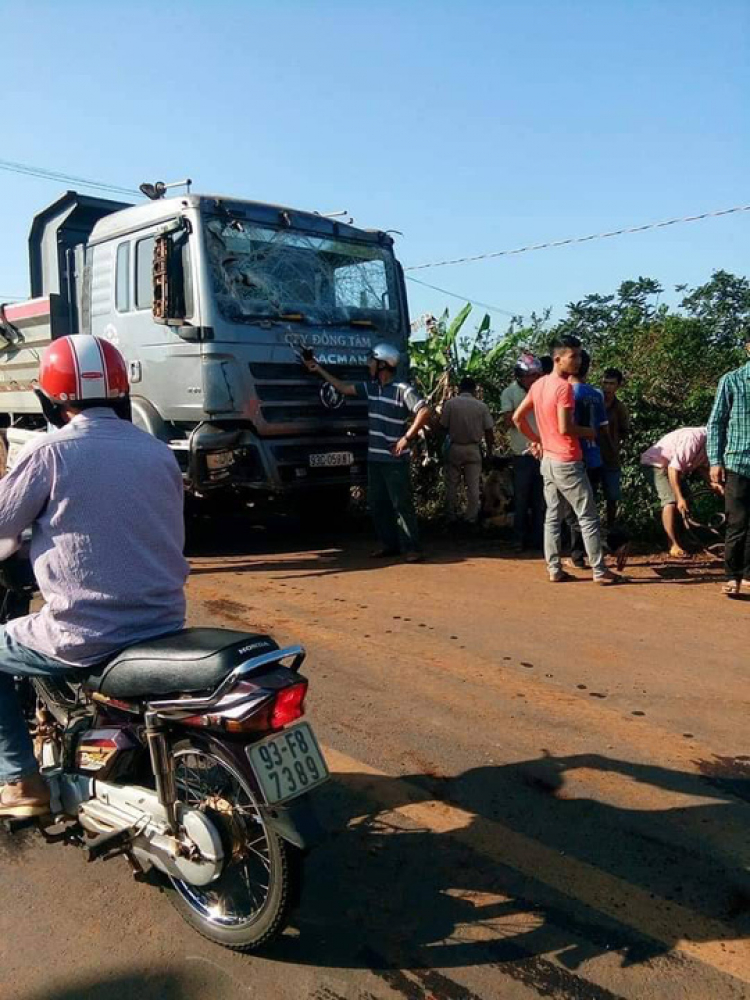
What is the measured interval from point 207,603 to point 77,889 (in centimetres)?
359

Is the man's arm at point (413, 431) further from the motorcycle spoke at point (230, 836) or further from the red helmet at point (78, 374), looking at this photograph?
the motorcycle spoke at point (230, 836)

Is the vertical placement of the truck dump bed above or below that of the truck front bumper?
above

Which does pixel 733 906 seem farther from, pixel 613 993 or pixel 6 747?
pixel 6 747

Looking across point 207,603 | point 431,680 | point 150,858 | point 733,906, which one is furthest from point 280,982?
point 207,603

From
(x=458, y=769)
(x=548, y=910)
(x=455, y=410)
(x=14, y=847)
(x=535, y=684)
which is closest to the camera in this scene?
(x=548, y=910)

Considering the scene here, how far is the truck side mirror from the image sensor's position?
7.43 m

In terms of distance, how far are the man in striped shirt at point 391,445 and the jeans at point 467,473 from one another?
4.81ft

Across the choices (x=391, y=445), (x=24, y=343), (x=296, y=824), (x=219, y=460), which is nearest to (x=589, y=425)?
(x=391, y=445)

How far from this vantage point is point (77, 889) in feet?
9.40

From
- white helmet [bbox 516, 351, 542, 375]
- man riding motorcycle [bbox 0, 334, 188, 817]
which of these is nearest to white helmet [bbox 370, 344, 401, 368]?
white helmet [bbox 516, 351, 542, 375]

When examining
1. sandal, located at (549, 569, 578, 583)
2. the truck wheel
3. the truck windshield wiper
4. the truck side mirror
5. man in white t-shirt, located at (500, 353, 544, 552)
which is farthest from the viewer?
the truck wheel

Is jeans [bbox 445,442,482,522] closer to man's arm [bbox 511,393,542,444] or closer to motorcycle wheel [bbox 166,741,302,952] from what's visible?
man's arm [bbox 511,393,542,444]

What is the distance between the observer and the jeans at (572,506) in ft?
22.0

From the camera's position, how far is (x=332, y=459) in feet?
27.1
